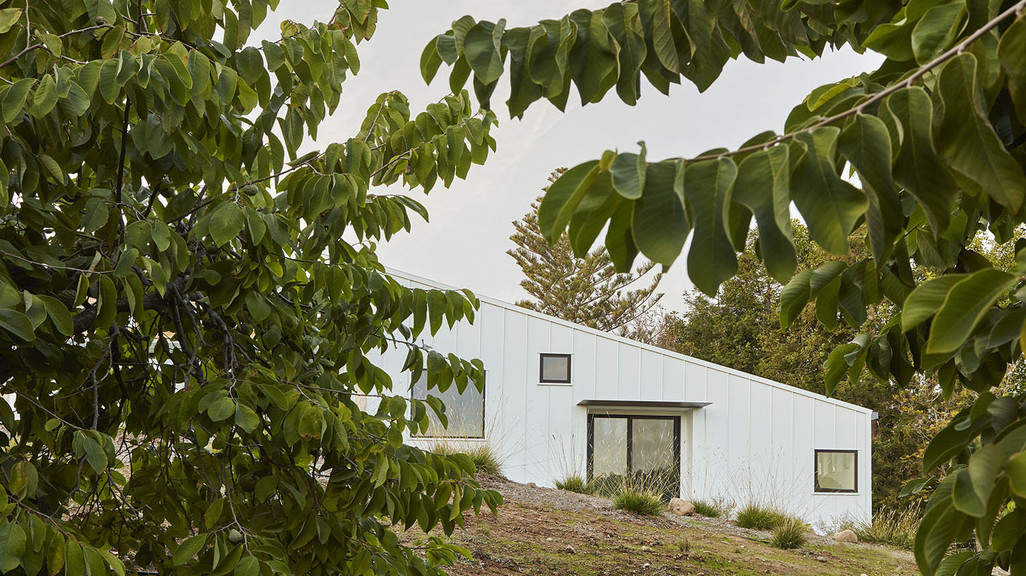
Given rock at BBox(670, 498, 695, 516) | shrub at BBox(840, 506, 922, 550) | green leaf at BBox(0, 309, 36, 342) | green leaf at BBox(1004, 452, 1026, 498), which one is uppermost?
green leaf at BBox(0, 309, 36, 342)

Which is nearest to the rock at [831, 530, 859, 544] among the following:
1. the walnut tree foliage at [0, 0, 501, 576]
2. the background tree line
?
the background tree line

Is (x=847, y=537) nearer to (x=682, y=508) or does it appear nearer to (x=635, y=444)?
(x=682, y=508)

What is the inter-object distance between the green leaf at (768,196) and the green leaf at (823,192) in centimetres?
3

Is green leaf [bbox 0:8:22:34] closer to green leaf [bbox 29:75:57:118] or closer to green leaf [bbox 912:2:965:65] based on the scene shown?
Result: green leaf [bbox 29:75:57:118]

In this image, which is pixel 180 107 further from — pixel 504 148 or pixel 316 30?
pixel 504 148

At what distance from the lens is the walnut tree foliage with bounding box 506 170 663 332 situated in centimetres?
2459

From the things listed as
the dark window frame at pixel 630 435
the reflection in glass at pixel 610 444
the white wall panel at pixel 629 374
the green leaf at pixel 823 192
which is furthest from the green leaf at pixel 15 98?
the reflection in glass at pixel 610 444

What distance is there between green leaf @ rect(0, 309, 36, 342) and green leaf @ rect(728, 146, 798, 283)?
132 centimetres

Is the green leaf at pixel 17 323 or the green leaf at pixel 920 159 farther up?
A: the green leaf at pixel 920 159

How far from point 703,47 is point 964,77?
600mm

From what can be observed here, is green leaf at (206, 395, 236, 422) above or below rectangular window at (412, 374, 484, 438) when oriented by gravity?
above

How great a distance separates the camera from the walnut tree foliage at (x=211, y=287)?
5.65ft

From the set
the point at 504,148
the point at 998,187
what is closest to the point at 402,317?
the point at 998,187

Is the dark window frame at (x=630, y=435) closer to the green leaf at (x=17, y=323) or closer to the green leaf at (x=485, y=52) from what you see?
the green leaf at (x=17, y=323)
